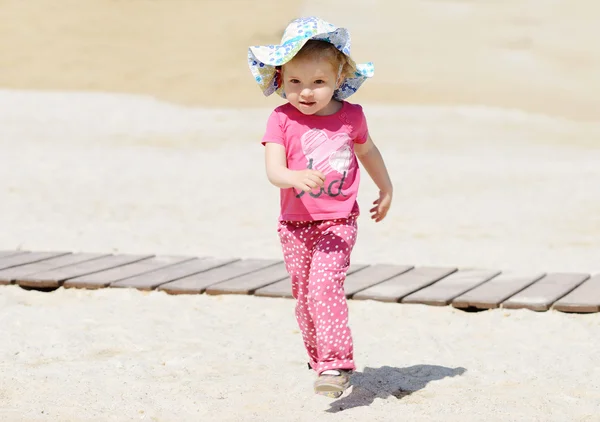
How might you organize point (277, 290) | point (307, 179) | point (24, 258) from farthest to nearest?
point (24, 258) → point (277, 290) → point (307, 179)

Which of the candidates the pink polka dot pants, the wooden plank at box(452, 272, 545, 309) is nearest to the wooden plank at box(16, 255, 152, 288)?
the wooden plank at box(452, 272, 545, 309)

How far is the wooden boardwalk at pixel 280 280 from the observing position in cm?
556

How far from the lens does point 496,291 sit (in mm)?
5715

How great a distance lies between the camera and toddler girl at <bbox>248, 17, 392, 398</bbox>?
3842 mm

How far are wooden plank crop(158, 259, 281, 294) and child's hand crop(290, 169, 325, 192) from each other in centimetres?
232

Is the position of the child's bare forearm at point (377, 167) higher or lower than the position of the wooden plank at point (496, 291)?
higher

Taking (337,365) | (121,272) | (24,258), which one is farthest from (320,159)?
(24,258)

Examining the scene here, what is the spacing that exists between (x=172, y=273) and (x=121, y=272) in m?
0.32

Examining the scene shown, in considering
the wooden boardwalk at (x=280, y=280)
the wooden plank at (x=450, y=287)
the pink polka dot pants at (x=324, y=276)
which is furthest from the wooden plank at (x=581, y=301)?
the pink polka dot pants at (x=324, y=276)

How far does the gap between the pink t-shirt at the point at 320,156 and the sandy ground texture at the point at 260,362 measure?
0.75m

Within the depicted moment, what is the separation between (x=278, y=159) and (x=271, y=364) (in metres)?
1.13

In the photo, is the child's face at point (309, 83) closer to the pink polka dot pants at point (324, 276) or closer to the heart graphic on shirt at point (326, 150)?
the heart graphic on shirt at point (326, 150)

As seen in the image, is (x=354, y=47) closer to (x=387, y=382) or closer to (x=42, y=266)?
(x=42, y=266)

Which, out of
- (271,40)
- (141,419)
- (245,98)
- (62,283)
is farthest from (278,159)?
(271,40)
